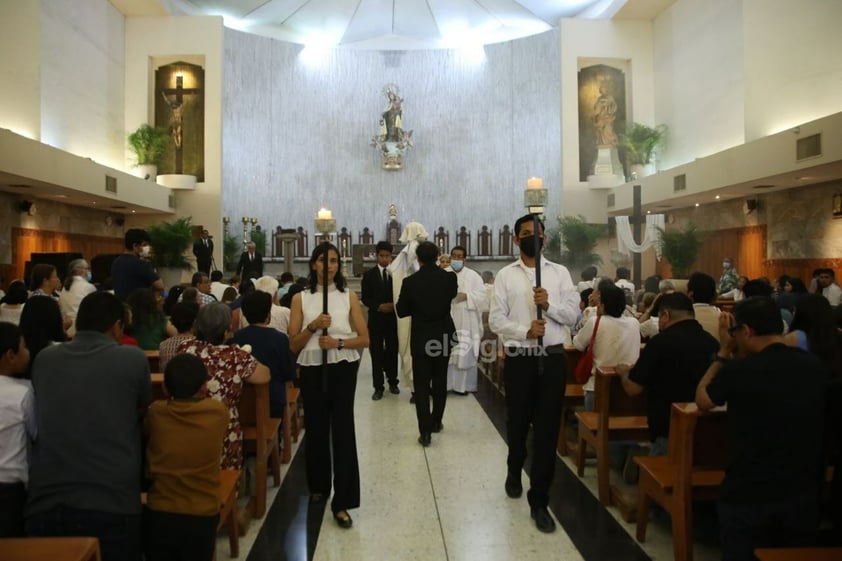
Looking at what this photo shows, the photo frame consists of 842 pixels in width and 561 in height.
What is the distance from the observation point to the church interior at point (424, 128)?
10.3 meters

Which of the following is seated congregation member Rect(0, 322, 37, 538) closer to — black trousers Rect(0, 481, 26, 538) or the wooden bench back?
black trousers Rect(0, 481, 26, 538)

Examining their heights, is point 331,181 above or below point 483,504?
above

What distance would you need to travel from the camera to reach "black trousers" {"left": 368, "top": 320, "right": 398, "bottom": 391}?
6.77m

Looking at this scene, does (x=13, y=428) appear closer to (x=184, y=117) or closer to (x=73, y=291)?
(x=73, y=291)

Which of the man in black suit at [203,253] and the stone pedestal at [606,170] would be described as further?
the stone pedestal at [606,170]

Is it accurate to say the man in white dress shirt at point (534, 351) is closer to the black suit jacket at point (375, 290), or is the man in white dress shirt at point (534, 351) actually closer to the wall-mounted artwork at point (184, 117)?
the black suit jacket at point (375, 290)

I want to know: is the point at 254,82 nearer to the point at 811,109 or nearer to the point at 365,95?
the point at 365,95

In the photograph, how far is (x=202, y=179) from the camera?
15086 mm

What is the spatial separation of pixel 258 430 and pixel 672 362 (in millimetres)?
2276

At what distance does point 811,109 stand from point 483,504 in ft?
31.5

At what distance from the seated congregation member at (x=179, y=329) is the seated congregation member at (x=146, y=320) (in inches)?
35.3

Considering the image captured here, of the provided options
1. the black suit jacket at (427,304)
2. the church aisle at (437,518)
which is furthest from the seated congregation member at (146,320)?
the black suit jacket at (427,304)

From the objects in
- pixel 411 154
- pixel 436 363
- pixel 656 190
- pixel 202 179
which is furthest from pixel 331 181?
pixel 436 363

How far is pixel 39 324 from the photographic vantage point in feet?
8.41
